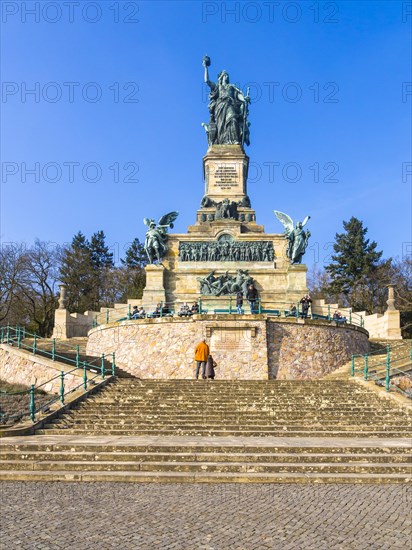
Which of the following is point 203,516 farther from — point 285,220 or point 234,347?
point 285,220

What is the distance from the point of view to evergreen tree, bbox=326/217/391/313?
2184 inches

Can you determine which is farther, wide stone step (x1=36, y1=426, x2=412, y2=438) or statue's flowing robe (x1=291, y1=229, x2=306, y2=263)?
statue's flowing robe (x1=291, y1=229, x2=306, y2=263)

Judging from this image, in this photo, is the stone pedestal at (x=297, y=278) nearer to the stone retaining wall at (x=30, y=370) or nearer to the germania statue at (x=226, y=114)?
the germania statue at (x=226, y=114)

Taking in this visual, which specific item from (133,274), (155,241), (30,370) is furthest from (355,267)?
(30,370)

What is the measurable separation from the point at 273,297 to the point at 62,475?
23492 mm

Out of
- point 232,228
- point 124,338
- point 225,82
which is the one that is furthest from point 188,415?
point 225,82

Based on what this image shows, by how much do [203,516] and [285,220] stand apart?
28.1 meters

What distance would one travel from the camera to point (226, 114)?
39375mm

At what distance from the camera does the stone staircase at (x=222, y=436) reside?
1012 cm

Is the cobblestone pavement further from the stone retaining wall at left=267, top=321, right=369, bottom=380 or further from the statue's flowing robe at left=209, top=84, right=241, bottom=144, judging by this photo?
the statue's flowing robe at left=209, top=84, right=241, bottom=144

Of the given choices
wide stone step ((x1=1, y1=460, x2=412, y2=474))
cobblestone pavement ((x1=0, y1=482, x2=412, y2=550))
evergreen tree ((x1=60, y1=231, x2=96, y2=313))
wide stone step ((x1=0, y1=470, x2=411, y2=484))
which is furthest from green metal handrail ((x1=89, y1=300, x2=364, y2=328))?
evergreen tree ((x1=60, y1=231, x2=96, y2=313))

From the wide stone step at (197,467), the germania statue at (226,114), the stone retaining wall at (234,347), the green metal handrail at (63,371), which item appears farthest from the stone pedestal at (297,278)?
the wide stone step at (197,467)

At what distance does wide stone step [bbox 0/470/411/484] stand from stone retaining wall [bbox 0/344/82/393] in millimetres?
10153

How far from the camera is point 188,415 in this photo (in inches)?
591
